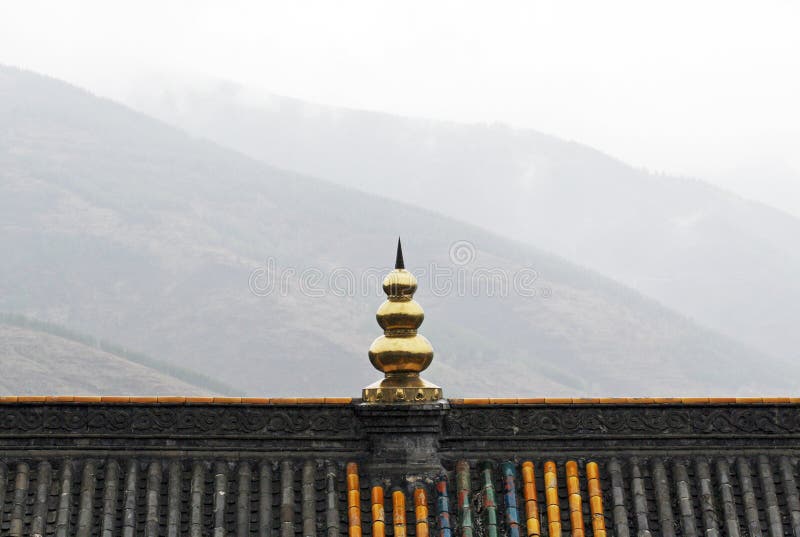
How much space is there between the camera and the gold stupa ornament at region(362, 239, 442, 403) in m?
11.2

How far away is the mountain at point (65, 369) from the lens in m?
123

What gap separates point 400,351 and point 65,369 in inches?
4827

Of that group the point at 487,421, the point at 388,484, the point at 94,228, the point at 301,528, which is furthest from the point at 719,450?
the point at 94,228

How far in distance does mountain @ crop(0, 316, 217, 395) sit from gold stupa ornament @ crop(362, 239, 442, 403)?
112m

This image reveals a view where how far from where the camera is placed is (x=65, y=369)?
129 metres

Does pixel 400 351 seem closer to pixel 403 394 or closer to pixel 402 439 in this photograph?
pixel 403 394

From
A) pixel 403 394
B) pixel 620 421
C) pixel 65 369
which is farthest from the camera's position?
pixel 65 369

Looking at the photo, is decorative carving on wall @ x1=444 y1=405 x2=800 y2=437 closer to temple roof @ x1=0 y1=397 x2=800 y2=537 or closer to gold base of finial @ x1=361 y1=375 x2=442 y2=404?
temple roof @ x1=0 y1=397 x2=800 y2=537

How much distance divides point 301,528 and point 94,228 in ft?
635

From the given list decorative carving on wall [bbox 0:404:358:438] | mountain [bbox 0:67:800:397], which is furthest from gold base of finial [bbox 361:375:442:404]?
mountain [bbox 0:67:800:397]

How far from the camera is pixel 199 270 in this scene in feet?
623

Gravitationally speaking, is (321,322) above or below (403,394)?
above

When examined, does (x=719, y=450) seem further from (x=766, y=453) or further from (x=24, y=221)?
(x=24, y=221)

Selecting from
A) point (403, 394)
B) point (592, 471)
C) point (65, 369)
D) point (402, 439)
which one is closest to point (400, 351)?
point (403, 394)
